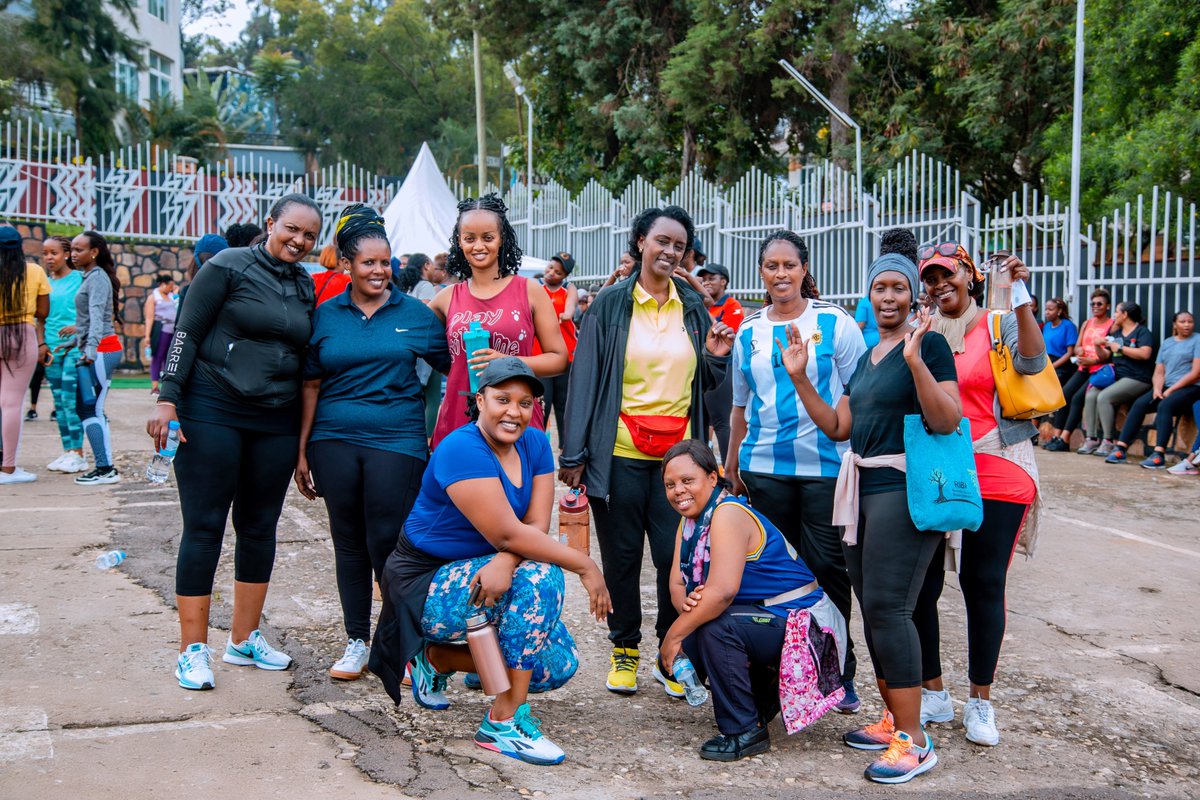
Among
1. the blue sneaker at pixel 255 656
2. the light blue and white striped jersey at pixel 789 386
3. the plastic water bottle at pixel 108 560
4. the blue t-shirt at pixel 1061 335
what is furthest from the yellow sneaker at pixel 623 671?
the blue t-shirt at pixel 1061 335

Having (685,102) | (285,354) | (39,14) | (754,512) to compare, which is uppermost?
(39,14)

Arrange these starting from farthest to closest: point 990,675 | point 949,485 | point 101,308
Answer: point 101,308 < point 990,675 < point 949,485

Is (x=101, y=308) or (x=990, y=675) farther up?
(x=101, y=308)

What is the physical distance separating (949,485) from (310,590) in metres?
3.51

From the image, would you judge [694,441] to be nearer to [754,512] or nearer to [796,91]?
[754,512]

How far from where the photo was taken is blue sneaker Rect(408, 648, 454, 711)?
4281 millimetres

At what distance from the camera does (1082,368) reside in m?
12.3

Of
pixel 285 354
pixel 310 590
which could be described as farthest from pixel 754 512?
pixel 310 590

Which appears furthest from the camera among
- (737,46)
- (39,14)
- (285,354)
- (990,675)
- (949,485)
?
(39,14)

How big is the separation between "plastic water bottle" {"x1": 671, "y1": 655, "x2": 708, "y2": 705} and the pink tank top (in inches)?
41.9

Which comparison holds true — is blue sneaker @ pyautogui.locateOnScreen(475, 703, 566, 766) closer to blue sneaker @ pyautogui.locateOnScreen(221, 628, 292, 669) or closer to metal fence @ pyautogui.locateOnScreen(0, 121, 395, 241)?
blue sneaker @ pyautogui.locateOnScreen(221, 628, 292, 669)

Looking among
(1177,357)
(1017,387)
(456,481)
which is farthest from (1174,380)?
(456,481)

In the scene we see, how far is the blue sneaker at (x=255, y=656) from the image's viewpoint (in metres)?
4.79

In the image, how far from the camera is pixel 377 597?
19.2 feet
